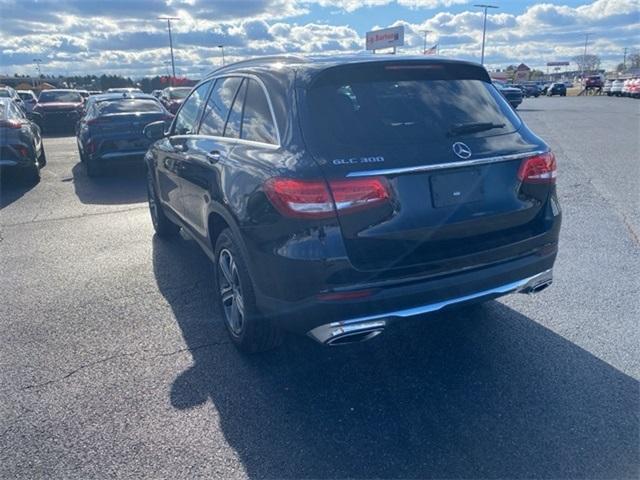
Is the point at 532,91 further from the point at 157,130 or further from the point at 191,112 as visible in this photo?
the point at 191,112

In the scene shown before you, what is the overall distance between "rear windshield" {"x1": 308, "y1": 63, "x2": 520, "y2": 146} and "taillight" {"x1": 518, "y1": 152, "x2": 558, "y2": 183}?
0.78ft

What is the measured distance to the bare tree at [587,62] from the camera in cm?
9837

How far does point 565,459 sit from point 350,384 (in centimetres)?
121

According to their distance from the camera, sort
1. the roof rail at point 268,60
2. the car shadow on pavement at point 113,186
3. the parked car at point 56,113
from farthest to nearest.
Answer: the parked car at point 56,113 → the car shadow on pavement at point 113,186 → the roof rail at point 268,60

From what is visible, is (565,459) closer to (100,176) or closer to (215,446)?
(215,446)

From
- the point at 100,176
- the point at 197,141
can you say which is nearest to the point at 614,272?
the point at 197,141

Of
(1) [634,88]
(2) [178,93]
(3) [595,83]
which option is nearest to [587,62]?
(3) [595,83]

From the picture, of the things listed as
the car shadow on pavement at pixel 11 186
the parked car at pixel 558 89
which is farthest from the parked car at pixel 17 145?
the parked car at pixel 558 89

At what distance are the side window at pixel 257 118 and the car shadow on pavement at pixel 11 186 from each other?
21.6 ft

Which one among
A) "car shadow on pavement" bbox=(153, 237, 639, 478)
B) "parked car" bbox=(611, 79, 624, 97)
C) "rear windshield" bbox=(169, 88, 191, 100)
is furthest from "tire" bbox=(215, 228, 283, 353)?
"parked car" bbox=(611, 79, 624, 97)

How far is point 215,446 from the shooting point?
2.75 metres

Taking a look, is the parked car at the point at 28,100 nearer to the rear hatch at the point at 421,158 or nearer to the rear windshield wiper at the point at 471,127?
the rear hatch at the point at 421,158

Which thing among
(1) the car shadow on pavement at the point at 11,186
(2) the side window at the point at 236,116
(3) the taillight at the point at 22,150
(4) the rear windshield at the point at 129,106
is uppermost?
(2) the side window at the point at 236,116

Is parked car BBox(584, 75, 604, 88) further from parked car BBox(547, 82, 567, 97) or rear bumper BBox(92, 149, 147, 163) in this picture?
rear bumper BBox(92, 149, 147, 163)
